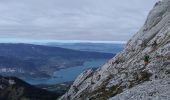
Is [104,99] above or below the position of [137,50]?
below

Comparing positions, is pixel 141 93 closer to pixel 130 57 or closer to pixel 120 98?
pixel 120 98

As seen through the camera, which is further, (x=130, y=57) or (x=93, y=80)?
(x=93, y=80)

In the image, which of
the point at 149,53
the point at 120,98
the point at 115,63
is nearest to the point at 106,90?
the point at 149,53

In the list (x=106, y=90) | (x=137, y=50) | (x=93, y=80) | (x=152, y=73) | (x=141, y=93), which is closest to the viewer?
(x=141, y=93)

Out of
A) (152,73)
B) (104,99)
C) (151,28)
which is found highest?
(151,28)

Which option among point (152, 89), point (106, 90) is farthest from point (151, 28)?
point (152, 89)

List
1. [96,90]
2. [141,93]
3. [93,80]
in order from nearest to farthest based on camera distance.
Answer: [141,93] < [96,90] < [93,80]
